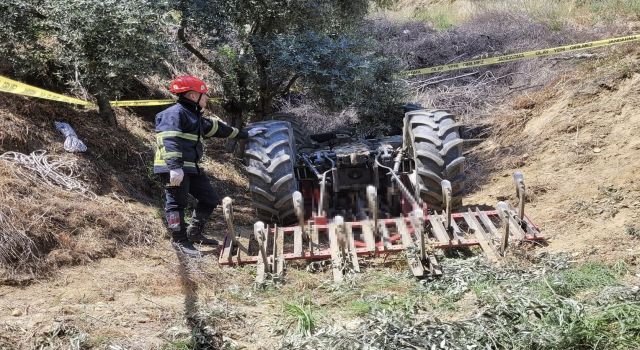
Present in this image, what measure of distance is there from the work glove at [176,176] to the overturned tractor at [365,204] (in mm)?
691

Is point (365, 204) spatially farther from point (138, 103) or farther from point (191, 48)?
point (191, 48)

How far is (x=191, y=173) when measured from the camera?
565 centimetres

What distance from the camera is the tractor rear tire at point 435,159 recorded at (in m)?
5.79

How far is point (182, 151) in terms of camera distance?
5.53 meters

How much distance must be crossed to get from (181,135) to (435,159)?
236cm

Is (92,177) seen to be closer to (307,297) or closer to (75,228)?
(75,228)

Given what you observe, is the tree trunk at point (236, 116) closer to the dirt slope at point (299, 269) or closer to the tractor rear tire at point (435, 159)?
the dirt slope at point (299, 269)

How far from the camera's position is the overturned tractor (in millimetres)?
5031

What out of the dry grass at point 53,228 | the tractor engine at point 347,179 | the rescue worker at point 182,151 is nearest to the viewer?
the dry grass at point 53,228

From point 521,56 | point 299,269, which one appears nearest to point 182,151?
point 299,269

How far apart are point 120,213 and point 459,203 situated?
3.29 m

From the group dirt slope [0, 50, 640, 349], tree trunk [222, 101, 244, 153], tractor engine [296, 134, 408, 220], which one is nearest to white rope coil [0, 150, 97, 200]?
dirt slope [0, 50, 640, 349]

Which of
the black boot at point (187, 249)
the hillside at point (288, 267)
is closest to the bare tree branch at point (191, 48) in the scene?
the hillside at point (288, 267)

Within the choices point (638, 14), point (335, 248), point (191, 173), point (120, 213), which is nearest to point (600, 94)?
point (638, 14)
